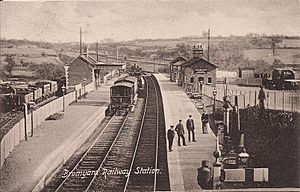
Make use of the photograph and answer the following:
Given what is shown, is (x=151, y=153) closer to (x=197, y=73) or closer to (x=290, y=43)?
(x=197, y=73)

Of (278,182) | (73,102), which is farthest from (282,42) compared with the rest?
(73,102)

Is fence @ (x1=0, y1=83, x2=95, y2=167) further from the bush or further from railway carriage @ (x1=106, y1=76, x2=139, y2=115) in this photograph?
the bush

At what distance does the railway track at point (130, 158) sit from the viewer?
119 inches

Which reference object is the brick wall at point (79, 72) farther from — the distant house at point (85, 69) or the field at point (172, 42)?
the field at point (172, 42)

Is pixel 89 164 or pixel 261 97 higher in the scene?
pixel 261 97

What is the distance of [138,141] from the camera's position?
10.6 feet

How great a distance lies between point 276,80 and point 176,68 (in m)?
0.72

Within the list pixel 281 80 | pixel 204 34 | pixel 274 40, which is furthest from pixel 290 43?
pixel 204 34

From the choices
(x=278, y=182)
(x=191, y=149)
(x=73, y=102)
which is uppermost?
(x=73, y=102)

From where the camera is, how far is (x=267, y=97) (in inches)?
135

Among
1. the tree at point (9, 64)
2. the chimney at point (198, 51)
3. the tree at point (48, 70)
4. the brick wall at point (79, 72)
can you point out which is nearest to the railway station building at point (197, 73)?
the chimney at point (198, 51)

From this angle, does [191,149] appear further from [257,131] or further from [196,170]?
[257,131]

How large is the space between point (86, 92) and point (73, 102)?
0.40 ft

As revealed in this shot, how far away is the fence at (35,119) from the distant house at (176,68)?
55 cm
